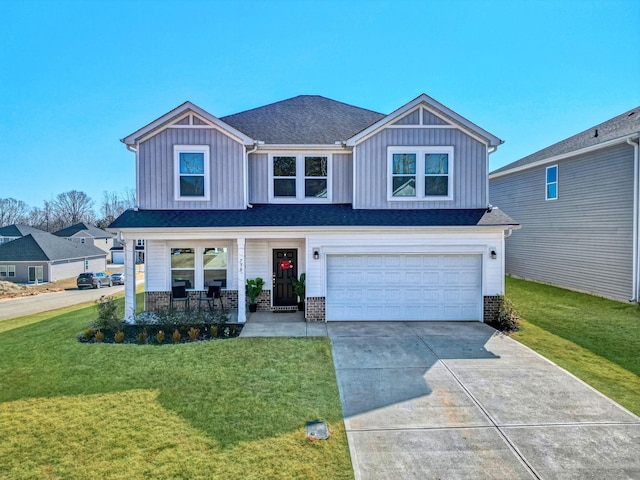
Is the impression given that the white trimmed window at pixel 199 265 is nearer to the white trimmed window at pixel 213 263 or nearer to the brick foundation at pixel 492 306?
the white trimmed window at pixel 213 263

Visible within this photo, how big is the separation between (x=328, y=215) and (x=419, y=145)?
3699 mm

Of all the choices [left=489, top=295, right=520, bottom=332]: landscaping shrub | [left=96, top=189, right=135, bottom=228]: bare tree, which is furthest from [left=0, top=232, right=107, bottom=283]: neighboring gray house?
[left=96, top=189, right=135, bottom=228]: bare tree

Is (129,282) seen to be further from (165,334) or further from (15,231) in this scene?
(15,231)

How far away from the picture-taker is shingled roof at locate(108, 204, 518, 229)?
9.23 metres

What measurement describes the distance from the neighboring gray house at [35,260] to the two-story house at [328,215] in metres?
34.5

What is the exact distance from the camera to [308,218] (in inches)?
382

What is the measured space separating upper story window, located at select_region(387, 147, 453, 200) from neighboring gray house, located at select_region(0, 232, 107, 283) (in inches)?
1594

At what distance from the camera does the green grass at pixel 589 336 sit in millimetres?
5898

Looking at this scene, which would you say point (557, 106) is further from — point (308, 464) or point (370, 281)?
point (308, 464)

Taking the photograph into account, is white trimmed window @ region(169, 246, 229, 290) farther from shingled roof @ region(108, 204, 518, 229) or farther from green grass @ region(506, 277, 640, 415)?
green grass @ region(506, 277, 640, 415)

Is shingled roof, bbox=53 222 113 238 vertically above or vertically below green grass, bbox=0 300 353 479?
above

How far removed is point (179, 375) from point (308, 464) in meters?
3.41

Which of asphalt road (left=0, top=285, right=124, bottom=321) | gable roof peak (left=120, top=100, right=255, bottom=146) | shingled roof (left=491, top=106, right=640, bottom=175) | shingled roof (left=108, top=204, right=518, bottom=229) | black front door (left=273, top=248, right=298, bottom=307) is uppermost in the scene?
shingled roof (left=491, top=106, right=640, bottom=175)

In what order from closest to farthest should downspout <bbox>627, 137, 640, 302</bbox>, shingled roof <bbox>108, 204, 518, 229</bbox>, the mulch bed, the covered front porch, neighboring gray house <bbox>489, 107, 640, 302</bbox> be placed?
1. the mulch bed
2. shingled roof <bbox>108, 204, 518, 229</bbox>
3. the covered front porch
4. downspout <bbox>627, 137, 640, 302</bbox>
5. neighboring gray house <bbox>489, 107, 640, 302</bbox>
